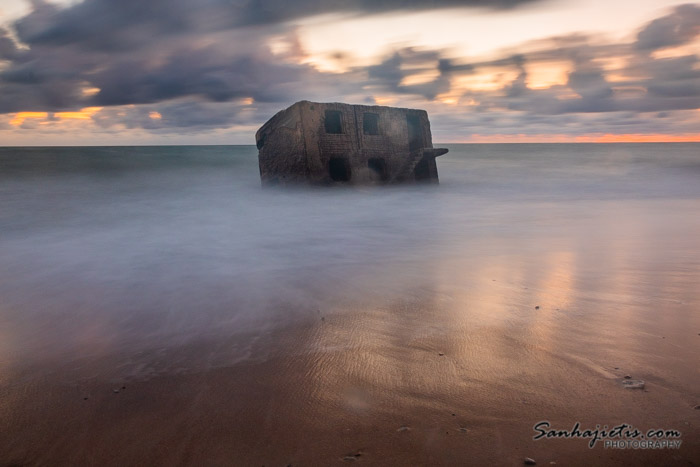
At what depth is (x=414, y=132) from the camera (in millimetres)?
18250

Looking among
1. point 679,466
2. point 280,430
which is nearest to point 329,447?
point 280,430

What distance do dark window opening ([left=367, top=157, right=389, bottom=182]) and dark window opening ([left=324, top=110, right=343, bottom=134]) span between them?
1.92 metres

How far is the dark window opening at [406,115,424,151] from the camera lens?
59.5 ft

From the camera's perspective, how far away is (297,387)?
248 cm

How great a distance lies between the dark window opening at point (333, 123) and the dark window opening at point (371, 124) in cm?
119

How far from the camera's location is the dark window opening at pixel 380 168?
1744 cm

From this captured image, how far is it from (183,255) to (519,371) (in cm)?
560

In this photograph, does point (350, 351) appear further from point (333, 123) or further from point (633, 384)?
point (333, 123)

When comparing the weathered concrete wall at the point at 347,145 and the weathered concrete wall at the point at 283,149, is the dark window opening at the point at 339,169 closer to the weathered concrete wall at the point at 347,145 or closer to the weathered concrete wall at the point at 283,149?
the weathered concrete wall at the point at 347,145

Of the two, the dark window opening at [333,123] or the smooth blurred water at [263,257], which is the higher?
the dark window opening at [333,123]

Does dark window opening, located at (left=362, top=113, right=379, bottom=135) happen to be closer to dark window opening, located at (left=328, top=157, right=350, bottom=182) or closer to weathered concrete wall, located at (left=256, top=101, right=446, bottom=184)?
weathered concrete wall, located at (left=256, top=101, right=446, bottom=184)

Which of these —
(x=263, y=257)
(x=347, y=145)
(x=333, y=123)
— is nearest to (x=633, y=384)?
(x=263, y=257)

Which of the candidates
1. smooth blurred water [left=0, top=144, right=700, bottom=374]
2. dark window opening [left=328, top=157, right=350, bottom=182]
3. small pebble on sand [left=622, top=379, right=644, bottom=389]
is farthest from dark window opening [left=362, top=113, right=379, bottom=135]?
small pebble on sand [left=622, top=379, right=644, bottom=389]

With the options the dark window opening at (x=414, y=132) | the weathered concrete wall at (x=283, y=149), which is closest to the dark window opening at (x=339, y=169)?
the weathered concrete wall at (x=283, y=149)
